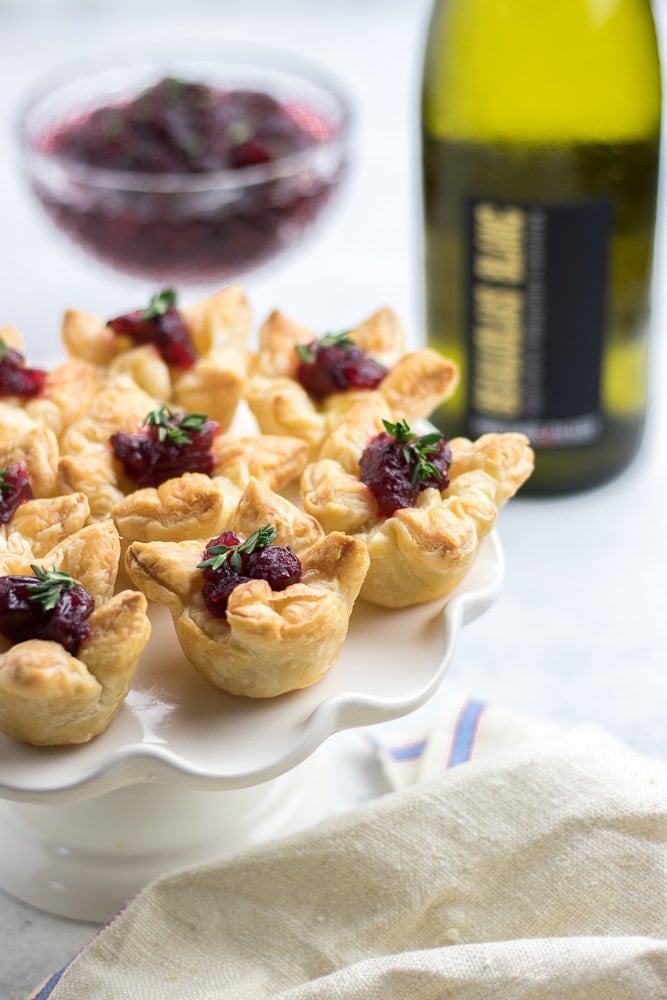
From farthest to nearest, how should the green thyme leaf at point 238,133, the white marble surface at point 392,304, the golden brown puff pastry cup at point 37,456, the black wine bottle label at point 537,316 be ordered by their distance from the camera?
the green thyme leaf at point 238,133 < the black wine bottle label at point 537,316 < the white marble surface at point 392,304 < the golden brown puff pastry cup at point 37,456

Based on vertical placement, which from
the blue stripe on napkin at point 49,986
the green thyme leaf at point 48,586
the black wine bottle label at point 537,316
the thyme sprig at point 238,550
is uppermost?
the green thyme leaf at point 48,586

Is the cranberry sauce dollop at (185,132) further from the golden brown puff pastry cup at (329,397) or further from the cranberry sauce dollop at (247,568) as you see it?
the cranberry sauce dollop at (247,568)

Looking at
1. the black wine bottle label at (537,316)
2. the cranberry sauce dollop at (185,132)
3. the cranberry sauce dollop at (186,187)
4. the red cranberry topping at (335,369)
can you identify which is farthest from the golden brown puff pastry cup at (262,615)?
the cranberry sauce dollop at (185,132)

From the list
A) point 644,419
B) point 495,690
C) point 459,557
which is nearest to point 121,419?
point 459,557

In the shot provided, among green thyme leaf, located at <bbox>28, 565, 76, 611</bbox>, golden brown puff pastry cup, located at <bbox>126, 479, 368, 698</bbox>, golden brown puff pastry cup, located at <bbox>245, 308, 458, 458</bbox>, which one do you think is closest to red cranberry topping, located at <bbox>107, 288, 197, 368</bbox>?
golden brown puff pastry cup, located at <bbox>245, 308, 458, 458</bbox>

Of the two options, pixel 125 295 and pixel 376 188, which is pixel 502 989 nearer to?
pixel 125 295

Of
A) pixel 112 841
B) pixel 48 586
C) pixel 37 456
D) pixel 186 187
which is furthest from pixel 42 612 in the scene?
pixel 186 187

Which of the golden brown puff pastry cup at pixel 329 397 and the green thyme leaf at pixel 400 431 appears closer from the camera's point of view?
the green thyme leaf at pixel 400 431
